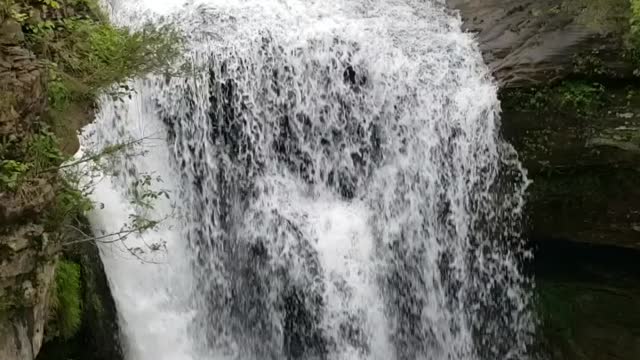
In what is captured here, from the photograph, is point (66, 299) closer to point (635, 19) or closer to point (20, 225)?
point (20, 225)

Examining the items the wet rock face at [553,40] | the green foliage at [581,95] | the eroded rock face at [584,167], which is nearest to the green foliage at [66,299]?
the eroded rock face at [584,167]

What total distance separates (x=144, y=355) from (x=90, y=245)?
1230 mm

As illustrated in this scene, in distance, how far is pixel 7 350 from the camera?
390 centimetres

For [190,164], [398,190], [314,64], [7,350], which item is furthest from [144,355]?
[314,64]

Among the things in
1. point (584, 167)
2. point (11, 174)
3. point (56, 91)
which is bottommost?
point (584, 167)

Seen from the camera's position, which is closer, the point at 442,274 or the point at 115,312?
the point at 115,312

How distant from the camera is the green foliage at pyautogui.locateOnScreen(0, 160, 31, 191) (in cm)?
370

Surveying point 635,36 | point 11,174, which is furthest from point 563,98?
point 11,174

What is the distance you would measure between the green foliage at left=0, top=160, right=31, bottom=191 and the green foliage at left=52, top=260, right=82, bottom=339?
1770 millimetres

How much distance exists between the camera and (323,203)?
23.6 ft

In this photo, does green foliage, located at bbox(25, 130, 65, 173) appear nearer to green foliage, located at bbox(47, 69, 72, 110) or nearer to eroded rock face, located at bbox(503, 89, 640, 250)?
green foliage, located at bbox(47, 69, 72, 110)

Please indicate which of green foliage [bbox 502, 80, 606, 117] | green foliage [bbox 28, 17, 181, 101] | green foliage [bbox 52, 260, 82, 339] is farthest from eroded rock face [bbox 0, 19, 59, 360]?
green foliage [bbox 502, 80, 606, 117]

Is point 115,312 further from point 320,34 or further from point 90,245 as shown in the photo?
point 320,34

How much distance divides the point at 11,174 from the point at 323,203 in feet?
12.8
